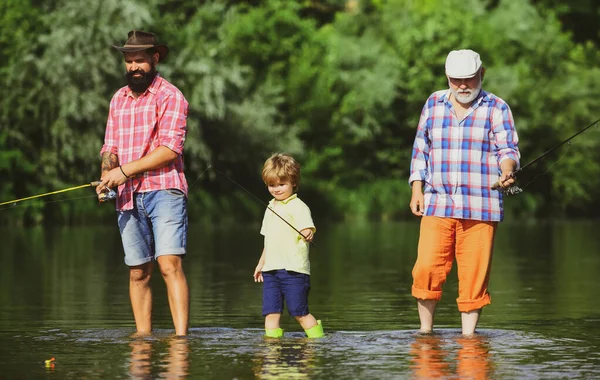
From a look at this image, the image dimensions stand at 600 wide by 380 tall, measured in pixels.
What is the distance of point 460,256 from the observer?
10398 millimetres

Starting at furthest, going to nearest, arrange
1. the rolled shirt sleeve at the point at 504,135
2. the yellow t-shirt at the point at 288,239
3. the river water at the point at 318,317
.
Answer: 1. the yellow t-shirt at the point at 288,239
2. the rolled shirt sleeve at the point at 504,135
3. the river water at the point at 318,317

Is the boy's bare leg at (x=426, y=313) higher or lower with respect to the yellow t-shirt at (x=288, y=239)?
lower

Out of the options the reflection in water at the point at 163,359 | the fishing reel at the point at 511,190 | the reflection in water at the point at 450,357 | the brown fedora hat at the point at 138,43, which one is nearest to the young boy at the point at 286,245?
the reflection in water at the point at 163,359

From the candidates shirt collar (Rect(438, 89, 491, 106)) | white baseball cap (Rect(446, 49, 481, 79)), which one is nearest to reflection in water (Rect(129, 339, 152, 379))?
shirt collar (Rect(438, 89, 491, 106))

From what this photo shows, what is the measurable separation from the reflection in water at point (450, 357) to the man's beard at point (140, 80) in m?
2.39

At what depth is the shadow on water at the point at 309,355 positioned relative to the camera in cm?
859

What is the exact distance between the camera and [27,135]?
1522 inches

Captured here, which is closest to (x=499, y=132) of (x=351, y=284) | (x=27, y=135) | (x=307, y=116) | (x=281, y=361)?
(x=281, y=361)

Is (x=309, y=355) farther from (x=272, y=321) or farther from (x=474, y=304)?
(x=474, y=304)

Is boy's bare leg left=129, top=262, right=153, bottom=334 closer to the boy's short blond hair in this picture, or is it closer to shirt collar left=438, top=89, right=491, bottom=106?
the boy's short blond hair

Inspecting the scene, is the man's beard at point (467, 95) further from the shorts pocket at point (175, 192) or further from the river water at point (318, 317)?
the shorts pocket at point (175, 192)

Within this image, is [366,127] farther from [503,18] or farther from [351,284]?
[351,284]

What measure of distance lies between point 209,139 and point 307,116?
11053 mm

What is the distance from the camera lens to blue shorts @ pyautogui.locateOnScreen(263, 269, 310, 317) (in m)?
10.2
